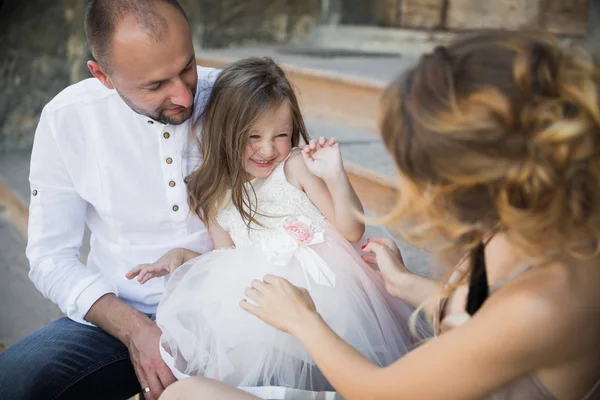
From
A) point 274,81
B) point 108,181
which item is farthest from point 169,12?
point 108,181

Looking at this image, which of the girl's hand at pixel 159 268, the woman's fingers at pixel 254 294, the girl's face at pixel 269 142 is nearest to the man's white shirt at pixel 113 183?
the girl's hand at pixel 159 268

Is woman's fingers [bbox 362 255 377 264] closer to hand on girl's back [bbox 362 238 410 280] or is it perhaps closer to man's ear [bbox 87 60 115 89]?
hand on girl's back [bbox 362 238 410 280]

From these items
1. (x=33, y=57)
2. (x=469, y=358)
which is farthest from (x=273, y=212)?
(x=33, y=57)

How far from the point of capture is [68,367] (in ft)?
5.81

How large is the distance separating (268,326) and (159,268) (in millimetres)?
425

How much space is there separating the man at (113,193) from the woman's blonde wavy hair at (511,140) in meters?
0.96

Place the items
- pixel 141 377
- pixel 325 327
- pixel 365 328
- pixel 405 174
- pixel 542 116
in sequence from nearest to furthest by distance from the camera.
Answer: pixel 542 116, pixel 405 174, pixel 325 327, pixel 365 328, pixel 141 377

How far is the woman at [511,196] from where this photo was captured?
3.28ft

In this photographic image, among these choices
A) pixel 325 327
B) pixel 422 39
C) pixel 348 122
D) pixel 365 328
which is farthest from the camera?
pixel 422 39

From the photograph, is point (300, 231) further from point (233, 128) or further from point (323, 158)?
point (233, 128)

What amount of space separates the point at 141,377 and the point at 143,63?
2.69 feet

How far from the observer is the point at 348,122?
3689 millimetres

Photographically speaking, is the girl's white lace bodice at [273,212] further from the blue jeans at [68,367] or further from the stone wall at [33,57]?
the stone wall at [33,57]

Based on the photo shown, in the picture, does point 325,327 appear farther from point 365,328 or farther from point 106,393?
point 106,393
